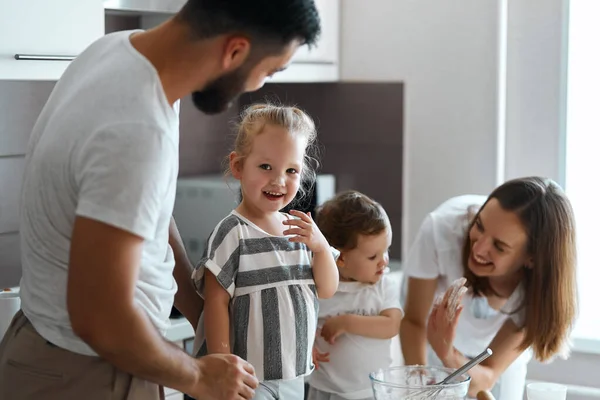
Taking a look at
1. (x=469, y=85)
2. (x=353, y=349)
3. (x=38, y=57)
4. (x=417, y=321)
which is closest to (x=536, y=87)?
(x=469, y=85)

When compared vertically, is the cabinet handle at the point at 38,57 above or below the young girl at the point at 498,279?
above

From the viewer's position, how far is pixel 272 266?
5.48 feet

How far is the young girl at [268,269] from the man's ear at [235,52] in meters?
0.39

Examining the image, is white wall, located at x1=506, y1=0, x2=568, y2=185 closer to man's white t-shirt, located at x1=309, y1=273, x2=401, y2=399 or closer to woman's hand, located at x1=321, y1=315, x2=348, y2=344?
man's white t-shirt, located at x1=309, y1=273, x2=401, y2=399

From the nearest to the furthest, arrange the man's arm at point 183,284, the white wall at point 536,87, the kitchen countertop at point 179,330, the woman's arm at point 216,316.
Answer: the woman's arm at point 216,316 < the man's arm at point 183,284 < the kitchen countertop at point 179,330 < the white wall at point 536,87

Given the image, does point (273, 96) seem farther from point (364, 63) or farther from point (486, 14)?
point (486, 14)

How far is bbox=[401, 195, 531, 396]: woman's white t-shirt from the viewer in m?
2.37

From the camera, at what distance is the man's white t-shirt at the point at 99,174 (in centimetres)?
118

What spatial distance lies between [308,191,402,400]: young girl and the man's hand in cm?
60

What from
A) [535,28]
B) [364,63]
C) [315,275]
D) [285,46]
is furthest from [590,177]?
[285,46]

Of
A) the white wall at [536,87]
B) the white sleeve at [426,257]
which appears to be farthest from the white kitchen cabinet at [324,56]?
the white sleeve at [426,257]

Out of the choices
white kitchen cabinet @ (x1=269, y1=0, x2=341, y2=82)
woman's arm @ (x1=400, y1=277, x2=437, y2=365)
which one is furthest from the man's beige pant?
white kitchen cabinet @ (x1=269, y1=0, x2=341, y2=82)

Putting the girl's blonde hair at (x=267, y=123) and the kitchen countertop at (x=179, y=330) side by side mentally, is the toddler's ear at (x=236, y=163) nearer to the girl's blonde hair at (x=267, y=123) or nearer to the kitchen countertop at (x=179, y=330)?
the girl's blonde hair at (x=267, y=123)

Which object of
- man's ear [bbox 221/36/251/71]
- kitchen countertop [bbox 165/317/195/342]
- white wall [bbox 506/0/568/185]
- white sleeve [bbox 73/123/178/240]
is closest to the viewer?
white sleeve [bbox 73/123/178/240]
